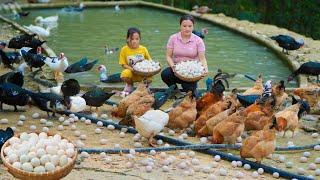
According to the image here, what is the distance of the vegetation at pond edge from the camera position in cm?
1862

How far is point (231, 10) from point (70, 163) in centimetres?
1626

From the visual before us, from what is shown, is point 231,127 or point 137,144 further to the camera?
point 137,144

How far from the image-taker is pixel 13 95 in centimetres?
887

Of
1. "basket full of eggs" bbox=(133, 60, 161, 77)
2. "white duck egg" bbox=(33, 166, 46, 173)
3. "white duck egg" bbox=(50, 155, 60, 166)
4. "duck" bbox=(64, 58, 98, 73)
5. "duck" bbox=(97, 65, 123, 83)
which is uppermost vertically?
"basket full of eggs" bbox=(133, 60, 161, 77)

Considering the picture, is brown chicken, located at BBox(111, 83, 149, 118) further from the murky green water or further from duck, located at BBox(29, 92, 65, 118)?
the murky green water

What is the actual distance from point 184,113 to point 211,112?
35 cm

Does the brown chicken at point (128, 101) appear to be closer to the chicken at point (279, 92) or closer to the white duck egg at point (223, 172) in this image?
the chicken at point (279, 92)

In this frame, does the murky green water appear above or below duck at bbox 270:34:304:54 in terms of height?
below

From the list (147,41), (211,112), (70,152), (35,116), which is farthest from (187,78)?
(147,41)

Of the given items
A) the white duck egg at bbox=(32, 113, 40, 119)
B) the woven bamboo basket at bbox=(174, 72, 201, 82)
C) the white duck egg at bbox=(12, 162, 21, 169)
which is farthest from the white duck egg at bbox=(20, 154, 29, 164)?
the woven bamboo basket at bbox=(174, 72, 201, 82)

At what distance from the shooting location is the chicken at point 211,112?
816 cm

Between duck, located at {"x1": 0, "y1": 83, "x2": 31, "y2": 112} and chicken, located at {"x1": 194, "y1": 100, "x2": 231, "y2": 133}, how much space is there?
244 cm

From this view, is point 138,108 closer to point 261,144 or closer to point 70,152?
point 261,144

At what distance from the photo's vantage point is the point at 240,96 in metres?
8.90
